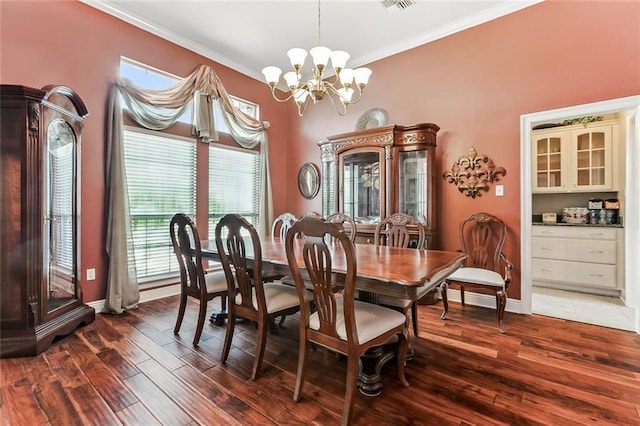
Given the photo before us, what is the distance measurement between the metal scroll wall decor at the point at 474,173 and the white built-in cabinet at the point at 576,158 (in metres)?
1.75

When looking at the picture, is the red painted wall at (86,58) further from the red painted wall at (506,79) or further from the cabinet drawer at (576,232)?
the cabinet drawer at (576,232)

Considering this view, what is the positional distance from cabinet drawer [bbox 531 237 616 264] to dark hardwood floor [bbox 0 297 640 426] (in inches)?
62.3

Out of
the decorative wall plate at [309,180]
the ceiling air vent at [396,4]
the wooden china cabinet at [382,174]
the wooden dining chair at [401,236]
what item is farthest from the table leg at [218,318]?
the ceiling air vent at [396,4]

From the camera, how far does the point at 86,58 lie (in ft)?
9.66

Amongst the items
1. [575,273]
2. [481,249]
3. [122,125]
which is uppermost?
[122,125]

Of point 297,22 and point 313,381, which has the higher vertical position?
point 297,22

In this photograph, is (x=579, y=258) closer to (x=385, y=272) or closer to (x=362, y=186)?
(x=362, y=186)

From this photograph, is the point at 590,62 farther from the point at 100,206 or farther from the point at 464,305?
the point at 100,206

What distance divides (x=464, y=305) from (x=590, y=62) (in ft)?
8.69

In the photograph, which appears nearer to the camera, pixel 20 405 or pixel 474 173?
pixel 20 405

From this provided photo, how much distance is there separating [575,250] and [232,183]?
4846mm

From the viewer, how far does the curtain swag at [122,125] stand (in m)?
3.07

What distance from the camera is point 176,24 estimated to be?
3.39 m

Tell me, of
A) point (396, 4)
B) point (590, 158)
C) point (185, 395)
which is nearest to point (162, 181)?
point (185, 395)
